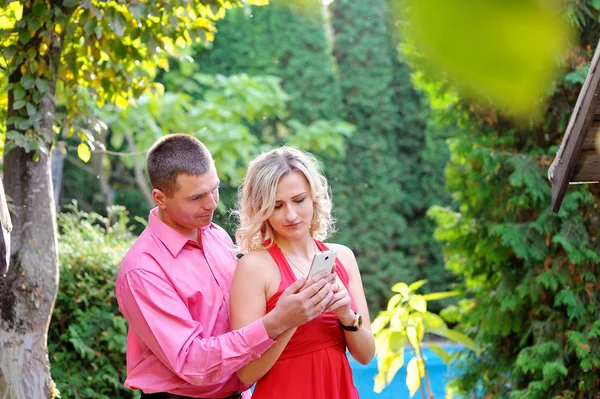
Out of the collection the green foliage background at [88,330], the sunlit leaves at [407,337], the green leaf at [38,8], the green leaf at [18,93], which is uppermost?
the green leaf at [38,8]

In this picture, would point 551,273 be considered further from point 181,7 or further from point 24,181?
point 24,181

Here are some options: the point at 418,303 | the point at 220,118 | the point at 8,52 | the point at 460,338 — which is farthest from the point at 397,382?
the point at 8,52

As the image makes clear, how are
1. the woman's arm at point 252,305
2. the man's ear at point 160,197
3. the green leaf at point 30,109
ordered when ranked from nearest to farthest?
the woman's arm at point 252,305, the man's ear at point 160,197, the green leaf at point 30,109

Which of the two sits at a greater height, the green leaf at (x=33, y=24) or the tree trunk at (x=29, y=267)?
the green leaf at (x=33, y=24)

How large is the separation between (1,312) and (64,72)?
1067 millimetres

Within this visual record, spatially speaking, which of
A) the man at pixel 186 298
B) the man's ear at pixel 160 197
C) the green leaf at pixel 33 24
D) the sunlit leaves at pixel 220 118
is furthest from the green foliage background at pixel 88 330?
the sunlit leaves at pixel 220 118

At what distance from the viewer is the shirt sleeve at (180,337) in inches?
76.5

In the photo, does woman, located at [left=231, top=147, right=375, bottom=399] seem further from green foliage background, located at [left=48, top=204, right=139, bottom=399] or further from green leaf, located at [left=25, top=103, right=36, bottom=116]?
green foliage background, located at [left=48, top=204, right=139, bottom=399]

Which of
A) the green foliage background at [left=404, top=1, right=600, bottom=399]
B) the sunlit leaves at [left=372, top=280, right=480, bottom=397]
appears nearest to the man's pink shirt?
the green foliage background at [left=404, top=1, right=600, bottom=399]

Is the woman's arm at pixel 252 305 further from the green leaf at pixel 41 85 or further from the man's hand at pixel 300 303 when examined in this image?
the green leaf at pixel 41 85

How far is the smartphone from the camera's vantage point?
1.91 meters

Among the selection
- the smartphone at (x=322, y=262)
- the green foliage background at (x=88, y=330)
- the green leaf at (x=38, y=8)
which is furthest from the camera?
the green foliage background at (x=88, y=330)

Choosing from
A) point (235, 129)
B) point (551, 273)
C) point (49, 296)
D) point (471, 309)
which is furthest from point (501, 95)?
point (235, 129)

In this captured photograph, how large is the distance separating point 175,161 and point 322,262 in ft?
1.69
